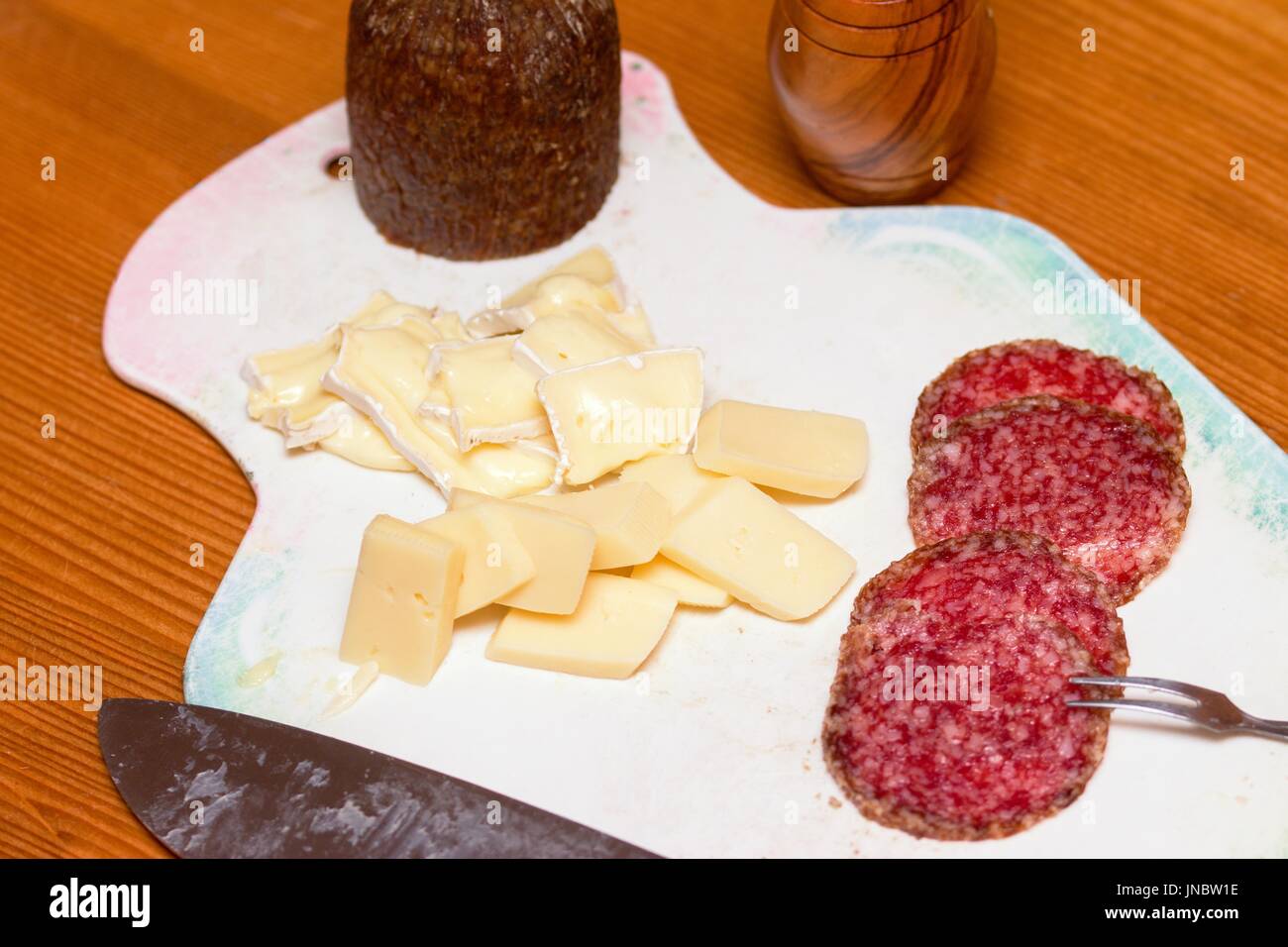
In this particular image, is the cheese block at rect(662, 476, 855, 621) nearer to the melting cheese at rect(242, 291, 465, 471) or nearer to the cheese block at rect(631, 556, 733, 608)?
the cheese block at rect(631, 556, 733, 608)

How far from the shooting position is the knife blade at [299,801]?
1729 millimetres

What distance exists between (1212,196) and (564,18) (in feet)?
3.72

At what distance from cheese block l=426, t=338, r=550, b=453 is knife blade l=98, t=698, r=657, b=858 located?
0.47 meters

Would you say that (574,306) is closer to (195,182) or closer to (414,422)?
(414,422)

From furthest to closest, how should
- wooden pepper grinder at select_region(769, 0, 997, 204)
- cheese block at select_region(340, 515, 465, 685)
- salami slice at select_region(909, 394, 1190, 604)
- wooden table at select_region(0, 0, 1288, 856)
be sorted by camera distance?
1. wooden pepper grinder at select_region(769, 0, 997, 204)
2. wooden table at select_region(0, 0, 1288, 856)
3. salami slice at select_region(909, 394, 1190, 604)
4. cheese block at select_region(340, 515, 465, 685)

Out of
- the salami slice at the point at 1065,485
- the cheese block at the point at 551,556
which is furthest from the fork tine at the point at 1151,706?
the cheese block at the point at 551,556

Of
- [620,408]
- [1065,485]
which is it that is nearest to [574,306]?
[620,408]

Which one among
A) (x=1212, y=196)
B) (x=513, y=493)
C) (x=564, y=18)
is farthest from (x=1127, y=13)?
(x=513, y=493)

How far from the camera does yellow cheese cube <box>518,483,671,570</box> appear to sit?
1.89 metres

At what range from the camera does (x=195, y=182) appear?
260 centimetres

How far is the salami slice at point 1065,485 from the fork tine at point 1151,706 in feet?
0.67

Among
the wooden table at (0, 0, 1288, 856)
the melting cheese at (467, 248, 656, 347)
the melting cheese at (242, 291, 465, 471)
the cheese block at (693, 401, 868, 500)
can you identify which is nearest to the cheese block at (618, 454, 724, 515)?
the cheese block at (693, 401, 868, 500)

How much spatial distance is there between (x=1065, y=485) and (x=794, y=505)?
366mm

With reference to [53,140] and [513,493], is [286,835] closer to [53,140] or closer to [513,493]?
[513,493]
